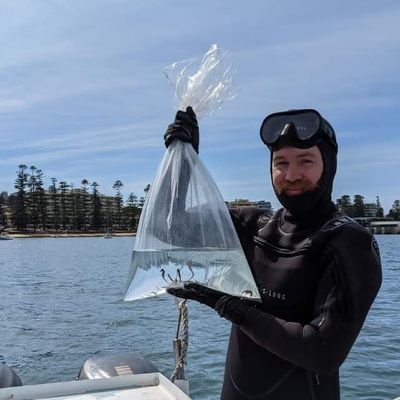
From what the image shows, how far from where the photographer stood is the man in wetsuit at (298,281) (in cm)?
166

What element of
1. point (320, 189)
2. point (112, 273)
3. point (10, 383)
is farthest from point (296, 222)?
point (112, 273)

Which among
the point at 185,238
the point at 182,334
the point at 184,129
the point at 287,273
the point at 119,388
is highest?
the point at 184,129

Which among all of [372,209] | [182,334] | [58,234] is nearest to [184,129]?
[182,334]

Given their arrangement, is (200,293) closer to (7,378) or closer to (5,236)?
(7,378)

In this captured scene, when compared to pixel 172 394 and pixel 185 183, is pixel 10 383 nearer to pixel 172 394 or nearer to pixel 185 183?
pixel 172 394

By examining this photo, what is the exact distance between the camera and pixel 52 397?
207 centimetres

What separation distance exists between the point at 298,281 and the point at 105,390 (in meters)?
0.91

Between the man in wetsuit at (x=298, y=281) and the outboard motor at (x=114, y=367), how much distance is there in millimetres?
1465

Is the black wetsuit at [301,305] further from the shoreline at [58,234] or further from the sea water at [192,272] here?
the shoreline at [58,234]

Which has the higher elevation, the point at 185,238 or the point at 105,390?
the point at 185,238

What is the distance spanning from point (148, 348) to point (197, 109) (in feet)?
24.7

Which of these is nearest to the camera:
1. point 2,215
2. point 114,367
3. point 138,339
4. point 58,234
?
point 114,367

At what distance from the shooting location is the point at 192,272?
1845 mm

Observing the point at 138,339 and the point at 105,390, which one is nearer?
the point at 105,390
